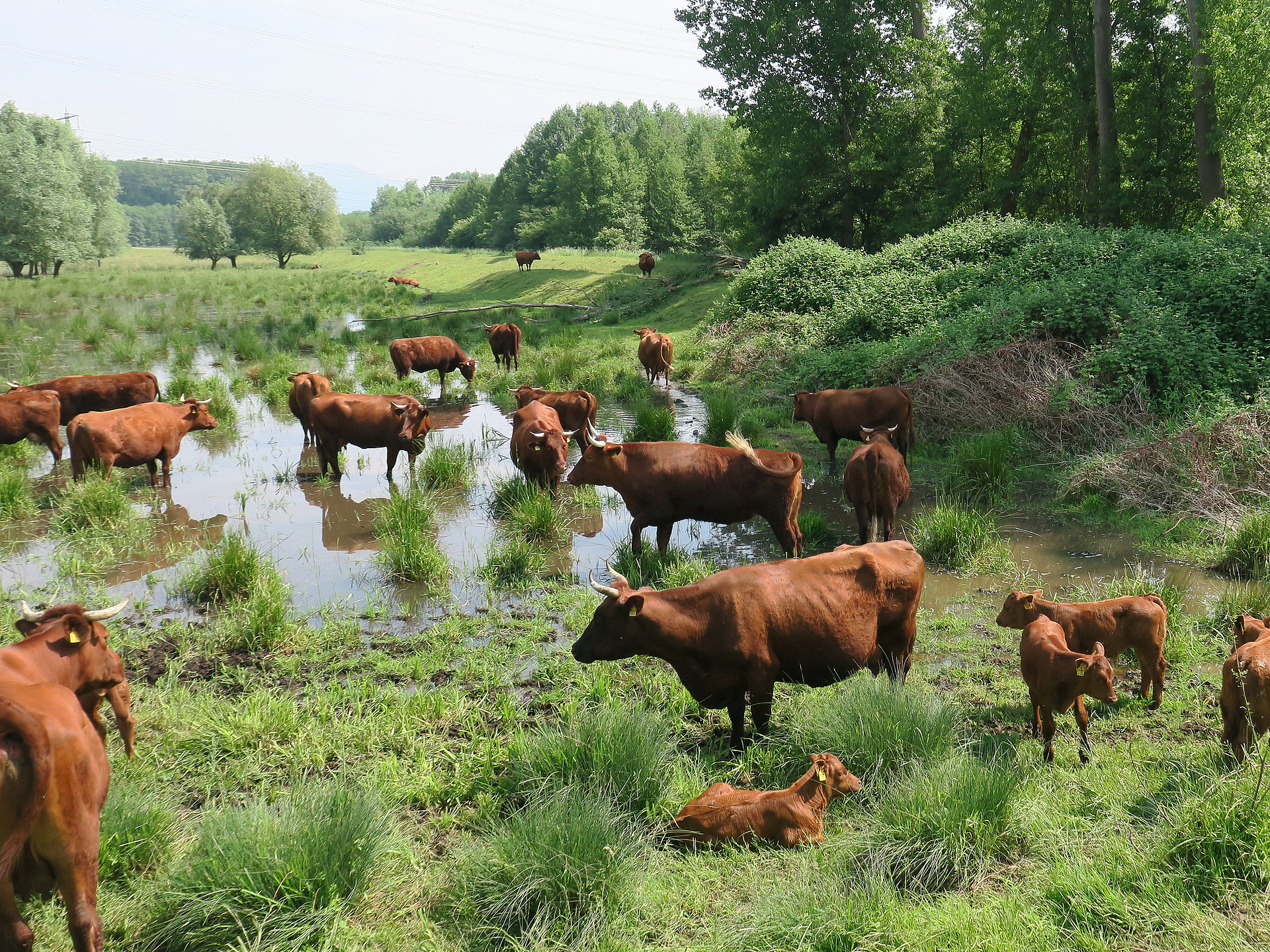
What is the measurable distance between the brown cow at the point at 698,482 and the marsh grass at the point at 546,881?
484 centimetres

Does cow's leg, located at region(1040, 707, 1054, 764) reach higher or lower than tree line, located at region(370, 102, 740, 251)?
lower

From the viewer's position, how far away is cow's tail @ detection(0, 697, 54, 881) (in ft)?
9.95

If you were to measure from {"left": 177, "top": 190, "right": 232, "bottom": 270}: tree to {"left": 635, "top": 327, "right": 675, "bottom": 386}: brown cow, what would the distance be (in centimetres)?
7160

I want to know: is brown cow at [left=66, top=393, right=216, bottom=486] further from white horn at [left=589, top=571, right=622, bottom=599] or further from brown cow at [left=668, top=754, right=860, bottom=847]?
brown cow at [left=668, top=754, right=860, bottom=847]

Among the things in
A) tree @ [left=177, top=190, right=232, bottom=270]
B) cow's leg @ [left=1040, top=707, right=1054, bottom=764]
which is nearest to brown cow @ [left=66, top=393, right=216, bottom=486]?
cow's leg @ [left=1040, top=707, right=1054, bottom=764]

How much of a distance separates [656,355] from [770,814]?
1582cm

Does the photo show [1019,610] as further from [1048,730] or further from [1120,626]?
[1048,730]

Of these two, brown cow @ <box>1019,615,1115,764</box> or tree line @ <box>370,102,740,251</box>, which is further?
tree line @ <box>370,102,740,251</box>

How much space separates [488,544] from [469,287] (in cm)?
3998

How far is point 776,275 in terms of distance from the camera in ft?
71.2

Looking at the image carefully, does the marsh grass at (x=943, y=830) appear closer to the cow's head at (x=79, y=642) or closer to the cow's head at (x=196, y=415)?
the cow's head at (x=79, y=642)

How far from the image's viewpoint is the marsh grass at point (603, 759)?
15.5ft

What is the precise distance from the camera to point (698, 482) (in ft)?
28.6

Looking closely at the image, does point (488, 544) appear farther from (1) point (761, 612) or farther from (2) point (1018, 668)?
(2) point (1018, 668)
